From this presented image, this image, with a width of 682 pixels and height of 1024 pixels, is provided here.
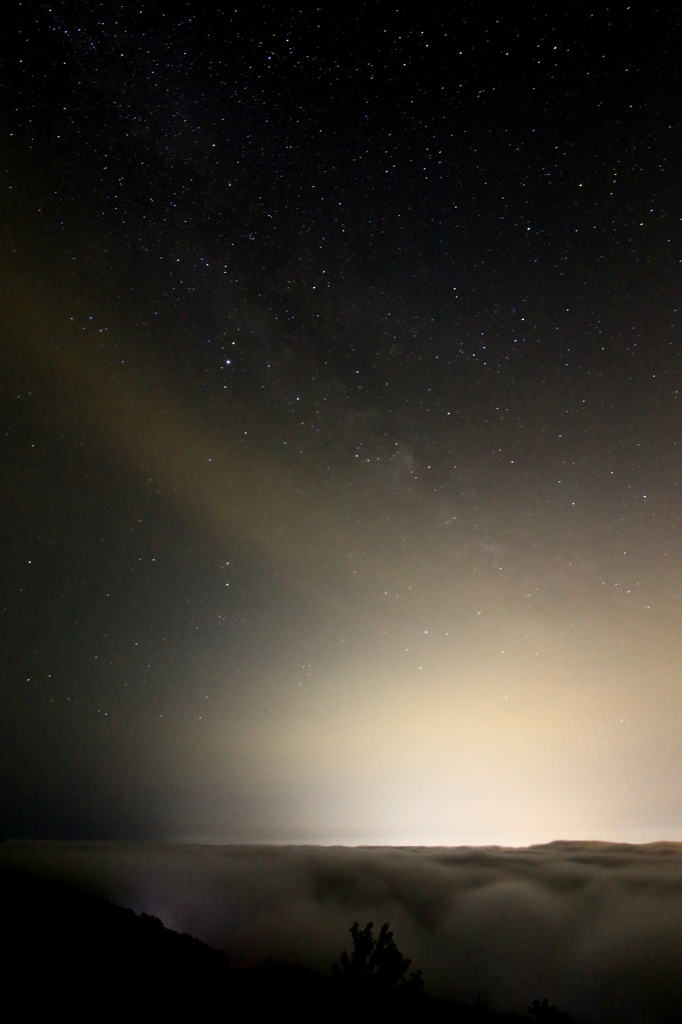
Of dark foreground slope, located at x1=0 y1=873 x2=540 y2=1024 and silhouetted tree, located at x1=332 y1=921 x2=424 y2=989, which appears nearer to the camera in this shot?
dark foreground slope, located at x1=0 y1=873 x2=540 y2=1024

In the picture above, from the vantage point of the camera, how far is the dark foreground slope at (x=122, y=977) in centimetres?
4534

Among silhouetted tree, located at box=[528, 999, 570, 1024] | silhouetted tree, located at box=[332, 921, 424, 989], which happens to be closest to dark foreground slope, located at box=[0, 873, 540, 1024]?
silhouetted tree, located at box=[332, 921, 424, 989]

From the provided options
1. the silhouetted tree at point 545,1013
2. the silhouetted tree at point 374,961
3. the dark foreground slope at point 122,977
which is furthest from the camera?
the silhouetted tree at point 545,1013

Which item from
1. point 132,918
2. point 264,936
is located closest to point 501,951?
point 264,936

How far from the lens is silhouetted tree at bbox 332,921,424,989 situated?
48.0 meters

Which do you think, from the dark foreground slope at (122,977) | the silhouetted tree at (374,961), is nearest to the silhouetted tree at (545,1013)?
the dark foreground slope at (122,977)

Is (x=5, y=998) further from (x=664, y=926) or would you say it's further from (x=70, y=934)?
(x=664, y=926)

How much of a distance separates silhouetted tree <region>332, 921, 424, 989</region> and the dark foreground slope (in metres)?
1.62

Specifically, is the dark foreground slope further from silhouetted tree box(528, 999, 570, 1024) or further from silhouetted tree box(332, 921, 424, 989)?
silhouetted tree box(528, 999, 570, 1024)

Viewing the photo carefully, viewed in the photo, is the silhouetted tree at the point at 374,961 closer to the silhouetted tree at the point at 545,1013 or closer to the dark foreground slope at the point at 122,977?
the dark foreground slope at the point at 122,977

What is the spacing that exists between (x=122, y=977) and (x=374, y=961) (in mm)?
23941

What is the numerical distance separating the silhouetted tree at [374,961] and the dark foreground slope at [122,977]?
162 cm

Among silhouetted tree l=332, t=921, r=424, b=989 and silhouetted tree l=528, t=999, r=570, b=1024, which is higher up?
silhouetted tree l=332, t=921, r=424, b=989

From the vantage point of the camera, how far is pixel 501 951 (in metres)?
171
